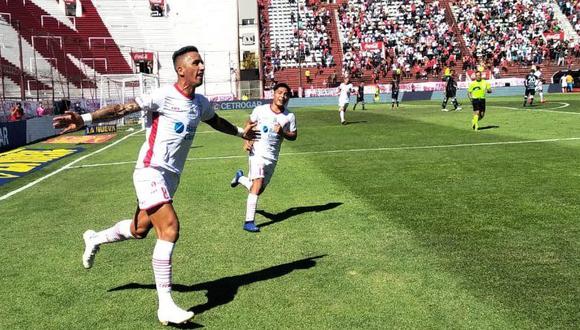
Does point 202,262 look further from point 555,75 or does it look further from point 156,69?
point 555,75

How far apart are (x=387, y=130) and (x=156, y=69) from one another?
35552 mm

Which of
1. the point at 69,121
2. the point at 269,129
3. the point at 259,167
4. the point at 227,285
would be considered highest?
the point at 69,121

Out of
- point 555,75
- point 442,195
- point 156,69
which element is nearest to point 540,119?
point 442,195

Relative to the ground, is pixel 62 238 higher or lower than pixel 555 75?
lower

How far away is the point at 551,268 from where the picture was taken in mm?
5395

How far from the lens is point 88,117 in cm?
466

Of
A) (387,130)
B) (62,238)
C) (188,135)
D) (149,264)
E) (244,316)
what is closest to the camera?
(244,316)

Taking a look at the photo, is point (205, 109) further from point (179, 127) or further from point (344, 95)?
point (344, 95)

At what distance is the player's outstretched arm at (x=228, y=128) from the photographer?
225 inches

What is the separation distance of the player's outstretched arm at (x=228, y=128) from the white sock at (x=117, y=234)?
4.29 ft

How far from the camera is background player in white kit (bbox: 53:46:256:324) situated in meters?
4.64

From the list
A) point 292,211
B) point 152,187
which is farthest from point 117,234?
point 292,211

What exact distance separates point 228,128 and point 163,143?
1034 mm

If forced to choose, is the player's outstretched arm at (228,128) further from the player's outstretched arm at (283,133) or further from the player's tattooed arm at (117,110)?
the player's outstretched arm at (283,133)
